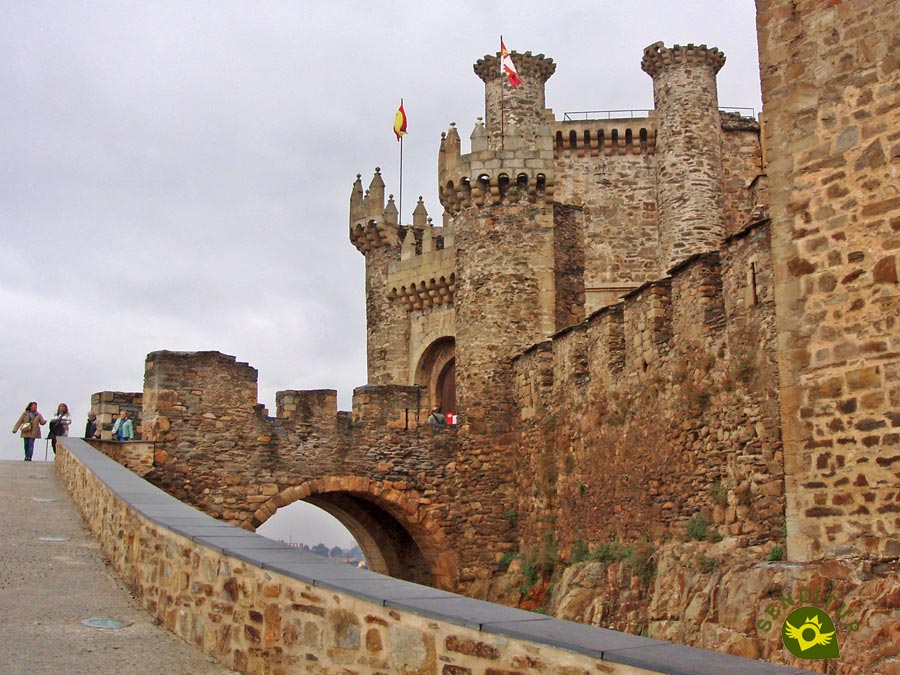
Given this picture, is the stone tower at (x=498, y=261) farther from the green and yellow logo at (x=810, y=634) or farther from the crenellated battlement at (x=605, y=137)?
the green and yellow logo at (x=810, y=634)

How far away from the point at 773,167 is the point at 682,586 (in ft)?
18.1

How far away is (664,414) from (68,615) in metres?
7.97

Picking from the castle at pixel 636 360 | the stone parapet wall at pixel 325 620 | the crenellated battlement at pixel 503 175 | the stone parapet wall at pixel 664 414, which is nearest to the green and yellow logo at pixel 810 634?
the castle at pixel 636 360

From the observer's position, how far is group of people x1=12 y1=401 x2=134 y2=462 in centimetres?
1873

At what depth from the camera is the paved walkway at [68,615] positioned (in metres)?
6.12

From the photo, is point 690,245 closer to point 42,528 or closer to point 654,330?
point 654,330

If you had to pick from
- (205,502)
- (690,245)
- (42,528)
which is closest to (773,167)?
(42,528)

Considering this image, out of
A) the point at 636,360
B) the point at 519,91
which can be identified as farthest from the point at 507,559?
the point at 519,91

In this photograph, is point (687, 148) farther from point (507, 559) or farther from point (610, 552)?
point (610, 552)

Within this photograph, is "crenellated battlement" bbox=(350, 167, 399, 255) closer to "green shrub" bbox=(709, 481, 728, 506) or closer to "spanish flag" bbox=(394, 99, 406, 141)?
"spanish flag" bbox=(394, 99, 406, 141)

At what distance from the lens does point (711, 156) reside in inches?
1111

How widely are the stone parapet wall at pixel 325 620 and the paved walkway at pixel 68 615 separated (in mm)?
160

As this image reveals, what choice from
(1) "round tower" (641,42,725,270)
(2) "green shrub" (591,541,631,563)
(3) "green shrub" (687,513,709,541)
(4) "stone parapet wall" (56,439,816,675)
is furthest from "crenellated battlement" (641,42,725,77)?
(4) "stone parapet wall" (56,439,816,675)

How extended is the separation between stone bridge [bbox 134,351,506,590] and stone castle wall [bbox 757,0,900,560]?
11188 millimetres
